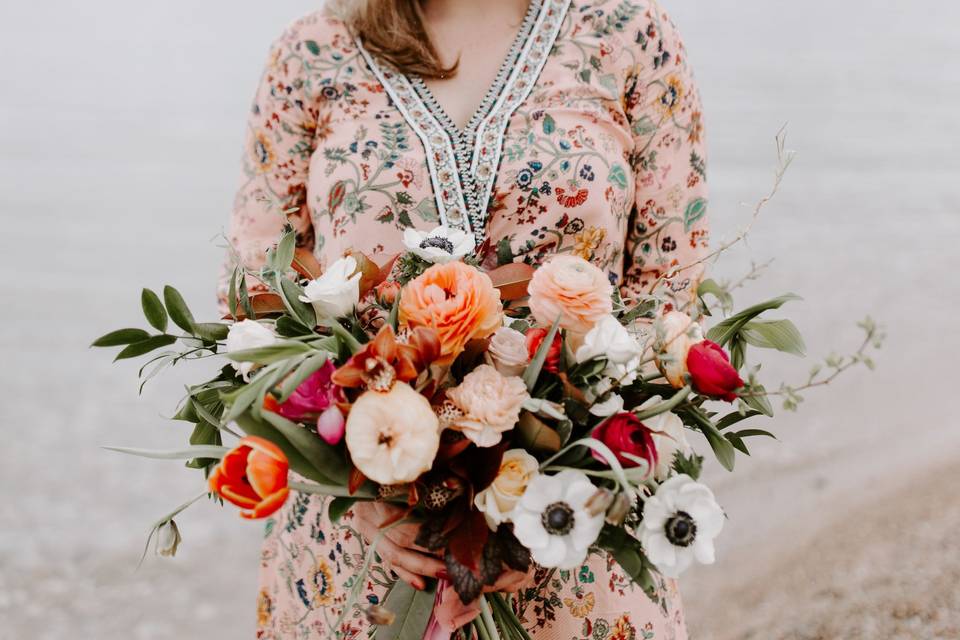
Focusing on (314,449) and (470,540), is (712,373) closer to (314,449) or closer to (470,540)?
(470,540)

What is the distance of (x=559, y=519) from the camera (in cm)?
84

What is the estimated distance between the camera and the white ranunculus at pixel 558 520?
83 centimetres

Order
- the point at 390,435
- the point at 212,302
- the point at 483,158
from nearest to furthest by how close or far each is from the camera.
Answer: the point at 390,435 → the point at 483,158 → the point at 212,302

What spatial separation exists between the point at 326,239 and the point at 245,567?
7.24ft

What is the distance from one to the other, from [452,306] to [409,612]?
0.42 meters

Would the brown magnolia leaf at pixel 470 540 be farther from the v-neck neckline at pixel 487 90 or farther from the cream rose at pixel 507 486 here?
the v-neck neckline at pixel 487 90

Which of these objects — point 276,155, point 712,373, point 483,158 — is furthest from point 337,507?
point 276,155

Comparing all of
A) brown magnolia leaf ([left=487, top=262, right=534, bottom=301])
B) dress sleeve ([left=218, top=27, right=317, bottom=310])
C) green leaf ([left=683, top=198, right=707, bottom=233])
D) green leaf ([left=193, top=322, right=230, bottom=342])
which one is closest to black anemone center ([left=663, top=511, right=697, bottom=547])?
brown magnolia leaf ([left=487, top=262, right=534, bottom=301])

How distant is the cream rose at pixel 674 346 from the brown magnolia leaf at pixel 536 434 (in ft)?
0.44

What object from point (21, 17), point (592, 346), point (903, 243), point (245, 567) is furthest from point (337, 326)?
point (21, 17)

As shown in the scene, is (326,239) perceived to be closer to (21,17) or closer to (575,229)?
(575,229)

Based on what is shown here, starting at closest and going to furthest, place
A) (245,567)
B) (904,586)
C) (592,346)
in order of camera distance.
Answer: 1. (592,346)
2. (904,586)
3. (245,567)

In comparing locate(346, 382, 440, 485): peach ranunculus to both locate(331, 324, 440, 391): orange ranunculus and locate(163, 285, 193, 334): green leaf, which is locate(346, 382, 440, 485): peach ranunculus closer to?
locate(331, 324, 440, 391): orange ranunculus

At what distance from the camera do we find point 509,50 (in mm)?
1509
